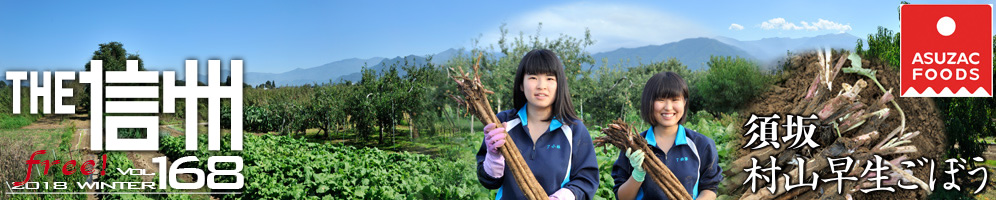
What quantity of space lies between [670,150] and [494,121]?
26.9 inches

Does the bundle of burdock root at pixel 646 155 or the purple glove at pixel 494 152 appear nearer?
the purple glove at pixel 494 152

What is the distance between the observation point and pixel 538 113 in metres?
2.11

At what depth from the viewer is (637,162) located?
2.11m

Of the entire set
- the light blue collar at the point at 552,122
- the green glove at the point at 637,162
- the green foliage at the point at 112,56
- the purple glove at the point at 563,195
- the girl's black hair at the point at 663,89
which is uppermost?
the green foliage at the point at 112,56

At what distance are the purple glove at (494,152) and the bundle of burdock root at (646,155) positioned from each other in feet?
1.07

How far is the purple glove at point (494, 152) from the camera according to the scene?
76.6 inches

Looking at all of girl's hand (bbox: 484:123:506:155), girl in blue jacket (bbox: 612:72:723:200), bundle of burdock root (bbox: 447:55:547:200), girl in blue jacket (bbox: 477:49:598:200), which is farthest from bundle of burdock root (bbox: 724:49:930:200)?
girl's hand (bbox: 484:123:506:155)

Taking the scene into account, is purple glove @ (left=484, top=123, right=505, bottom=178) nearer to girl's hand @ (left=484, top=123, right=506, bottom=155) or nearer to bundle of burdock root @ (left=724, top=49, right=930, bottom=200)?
girl's hand @ (left=484, top=123, right=506, bottom=155)

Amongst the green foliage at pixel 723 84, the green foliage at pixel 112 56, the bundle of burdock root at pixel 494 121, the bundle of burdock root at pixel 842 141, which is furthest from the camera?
the green foliage at pixel 112 56

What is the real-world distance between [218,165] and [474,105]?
8.08m

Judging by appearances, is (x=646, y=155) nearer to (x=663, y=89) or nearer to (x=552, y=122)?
(x=663, y=89)

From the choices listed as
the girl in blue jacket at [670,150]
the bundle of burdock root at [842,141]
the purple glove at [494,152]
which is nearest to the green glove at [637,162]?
the girl in blue jacket at [670,150]

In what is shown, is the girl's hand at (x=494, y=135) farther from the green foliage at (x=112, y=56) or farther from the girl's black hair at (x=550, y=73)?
the green foliage at (x=112, y=56)

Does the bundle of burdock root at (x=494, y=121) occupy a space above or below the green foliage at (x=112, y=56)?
below
